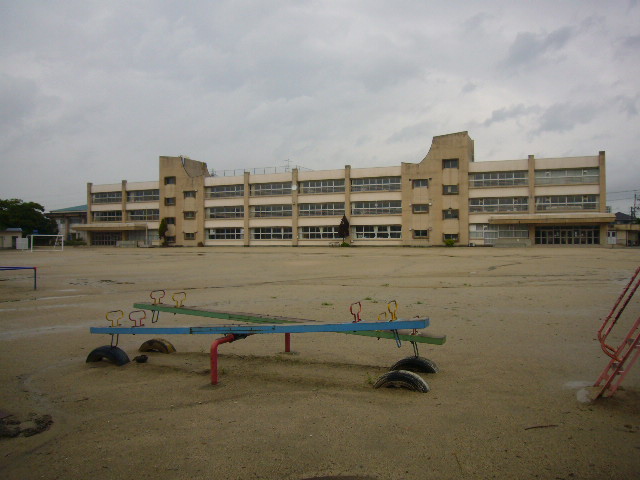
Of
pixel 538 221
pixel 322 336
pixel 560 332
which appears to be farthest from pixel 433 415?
pixel 538 221

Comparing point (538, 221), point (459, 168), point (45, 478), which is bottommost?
point (45, 478)

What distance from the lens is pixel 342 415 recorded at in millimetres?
4461

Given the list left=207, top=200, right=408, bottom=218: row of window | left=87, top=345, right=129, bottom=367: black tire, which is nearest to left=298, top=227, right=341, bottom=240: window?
left=207, top=200, right=408, bottom=218: row of window

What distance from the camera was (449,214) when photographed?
56969 millimetres

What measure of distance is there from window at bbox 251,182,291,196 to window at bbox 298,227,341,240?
6445 millimetres

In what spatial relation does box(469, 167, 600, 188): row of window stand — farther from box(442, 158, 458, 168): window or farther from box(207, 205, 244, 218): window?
box(207, 205, 244, 218): window

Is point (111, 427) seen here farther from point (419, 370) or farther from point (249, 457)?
point (419, 370)

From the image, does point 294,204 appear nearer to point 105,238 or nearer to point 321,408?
point 105,238

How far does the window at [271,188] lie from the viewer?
2606 inches

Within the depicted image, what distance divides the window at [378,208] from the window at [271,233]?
34.8 feet

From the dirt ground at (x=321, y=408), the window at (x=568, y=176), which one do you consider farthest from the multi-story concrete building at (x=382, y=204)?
the dirt ground at (x=321, y=408)

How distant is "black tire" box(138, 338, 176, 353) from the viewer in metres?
7.19

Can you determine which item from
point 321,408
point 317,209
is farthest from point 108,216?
point 321,408

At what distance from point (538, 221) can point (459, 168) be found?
11680mm
